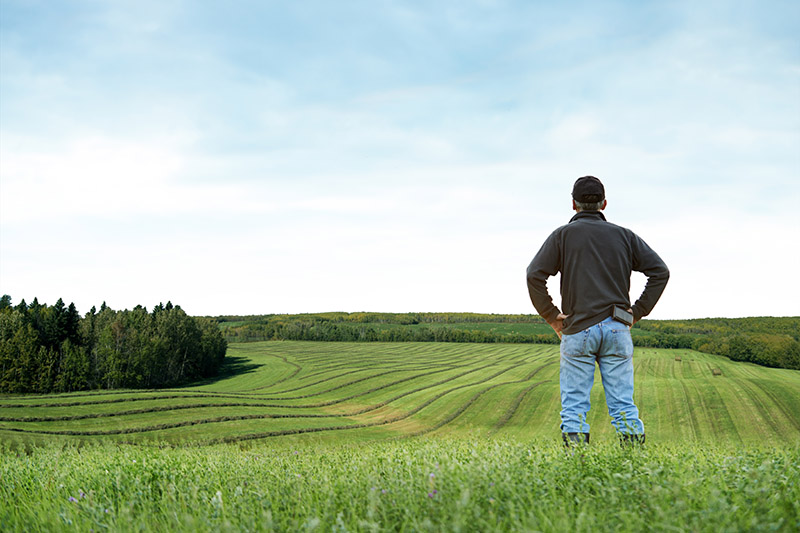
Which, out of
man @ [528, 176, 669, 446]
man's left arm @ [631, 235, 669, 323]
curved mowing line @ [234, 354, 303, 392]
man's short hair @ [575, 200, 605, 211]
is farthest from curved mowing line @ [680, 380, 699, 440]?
curved mowing line @ [234, 354, 303, 392]

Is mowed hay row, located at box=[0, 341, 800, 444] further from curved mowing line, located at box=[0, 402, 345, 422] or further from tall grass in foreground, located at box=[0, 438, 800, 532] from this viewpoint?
tall grass in foreground, located at box=[0, 438, 800, 532]

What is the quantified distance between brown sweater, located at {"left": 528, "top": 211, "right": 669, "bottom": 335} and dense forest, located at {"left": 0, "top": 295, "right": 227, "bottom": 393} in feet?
302

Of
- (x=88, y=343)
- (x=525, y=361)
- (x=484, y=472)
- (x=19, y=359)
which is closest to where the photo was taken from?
(x=484, y=472)

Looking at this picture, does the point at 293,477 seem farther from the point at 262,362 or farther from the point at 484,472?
the point at 262,362

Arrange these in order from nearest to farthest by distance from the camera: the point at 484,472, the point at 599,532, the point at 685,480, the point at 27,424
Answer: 1. the point at 599,532
2. the point at 685,480
3. the point at 484,472
4. the point at 27,424

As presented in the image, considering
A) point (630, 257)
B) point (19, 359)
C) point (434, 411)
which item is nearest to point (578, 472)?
point (630, 257)

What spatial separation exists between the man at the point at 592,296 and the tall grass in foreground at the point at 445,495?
3.93 feet

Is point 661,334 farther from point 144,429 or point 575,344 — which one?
point 575,344

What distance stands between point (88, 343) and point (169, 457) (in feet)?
315

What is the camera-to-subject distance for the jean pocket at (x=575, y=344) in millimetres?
5969

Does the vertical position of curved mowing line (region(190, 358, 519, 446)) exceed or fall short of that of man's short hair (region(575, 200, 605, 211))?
it falls short

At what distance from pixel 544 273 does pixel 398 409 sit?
194 ft

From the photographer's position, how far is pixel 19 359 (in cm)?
7412

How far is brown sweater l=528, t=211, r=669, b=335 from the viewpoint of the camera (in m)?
6.10
